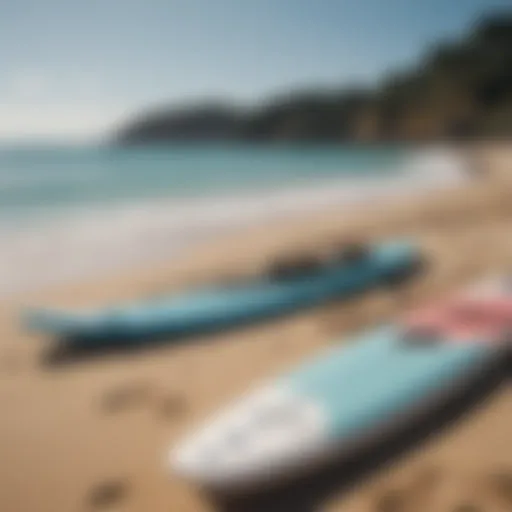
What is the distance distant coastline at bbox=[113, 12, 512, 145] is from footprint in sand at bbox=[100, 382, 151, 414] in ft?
4.19

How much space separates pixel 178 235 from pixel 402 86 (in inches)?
89.1

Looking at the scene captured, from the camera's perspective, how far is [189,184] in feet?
29.7

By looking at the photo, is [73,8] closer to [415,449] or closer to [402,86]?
[415,449]

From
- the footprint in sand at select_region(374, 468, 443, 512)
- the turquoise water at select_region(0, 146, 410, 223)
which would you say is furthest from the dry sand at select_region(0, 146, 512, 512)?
the turquoise water at select_region(0, 146, 410, 223)

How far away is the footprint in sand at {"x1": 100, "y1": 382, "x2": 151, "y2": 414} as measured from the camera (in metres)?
2.30

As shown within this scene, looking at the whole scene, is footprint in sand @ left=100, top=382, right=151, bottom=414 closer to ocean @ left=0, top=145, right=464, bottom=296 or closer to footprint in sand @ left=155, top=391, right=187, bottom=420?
footprint in sand @ left=155, top=391, right=187, bottom=420

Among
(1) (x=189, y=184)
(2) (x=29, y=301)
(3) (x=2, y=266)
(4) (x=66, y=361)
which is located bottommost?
(4) (x=66, y=361)

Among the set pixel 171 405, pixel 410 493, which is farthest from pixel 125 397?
pixel 410 493

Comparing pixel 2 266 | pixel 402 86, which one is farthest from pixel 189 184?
pixel 2 266

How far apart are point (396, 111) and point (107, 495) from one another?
659cm

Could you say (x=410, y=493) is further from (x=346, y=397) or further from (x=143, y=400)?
(x=143, y=400)

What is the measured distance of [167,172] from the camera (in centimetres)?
1117

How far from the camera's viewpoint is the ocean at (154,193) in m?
4.36

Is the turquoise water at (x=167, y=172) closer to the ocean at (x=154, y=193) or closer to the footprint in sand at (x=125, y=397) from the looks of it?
the ocean at (x=154, y=193)
